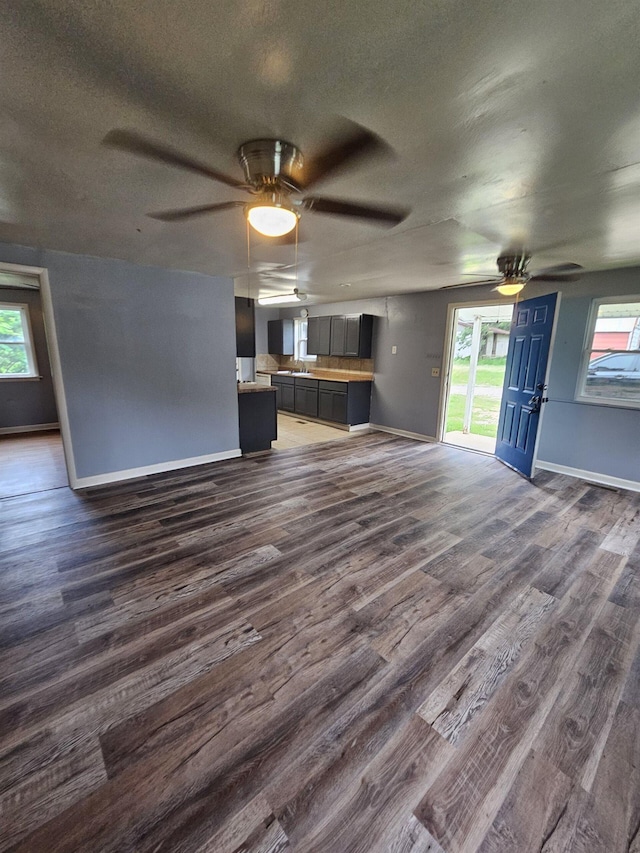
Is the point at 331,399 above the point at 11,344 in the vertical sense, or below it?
below

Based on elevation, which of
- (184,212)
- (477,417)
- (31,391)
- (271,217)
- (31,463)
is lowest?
(31,463)

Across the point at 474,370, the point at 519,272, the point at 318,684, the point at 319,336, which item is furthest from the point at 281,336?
the point at 318,684

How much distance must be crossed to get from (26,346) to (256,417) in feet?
13.4

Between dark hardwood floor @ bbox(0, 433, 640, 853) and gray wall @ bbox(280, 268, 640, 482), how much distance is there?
1.38 meters

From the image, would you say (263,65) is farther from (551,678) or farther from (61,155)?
(551,678)

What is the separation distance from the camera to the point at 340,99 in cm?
126

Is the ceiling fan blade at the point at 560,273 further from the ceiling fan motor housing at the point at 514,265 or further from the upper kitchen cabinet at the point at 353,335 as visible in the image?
the upper kitchen cabinet at the point at 353,335

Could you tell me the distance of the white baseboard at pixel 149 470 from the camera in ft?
12.1

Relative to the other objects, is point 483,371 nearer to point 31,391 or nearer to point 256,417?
point 256,417

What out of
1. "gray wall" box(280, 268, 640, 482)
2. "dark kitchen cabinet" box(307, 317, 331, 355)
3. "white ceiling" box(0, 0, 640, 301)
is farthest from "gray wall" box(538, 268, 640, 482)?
"dark kitchen cabinet" box(307, 317, 331, 355)

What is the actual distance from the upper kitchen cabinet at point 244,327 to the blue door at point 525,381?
345cm

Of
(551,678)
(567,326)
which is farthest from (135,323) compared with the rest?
(567,326)

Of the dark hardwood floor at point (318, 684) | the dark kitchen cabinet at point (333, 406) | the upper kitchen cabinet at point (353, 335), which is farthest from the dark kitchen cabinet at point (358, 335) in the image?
the dark hardwood floor at point (318, 684)

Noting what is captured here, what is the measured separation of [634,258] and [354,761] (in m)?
4.51
